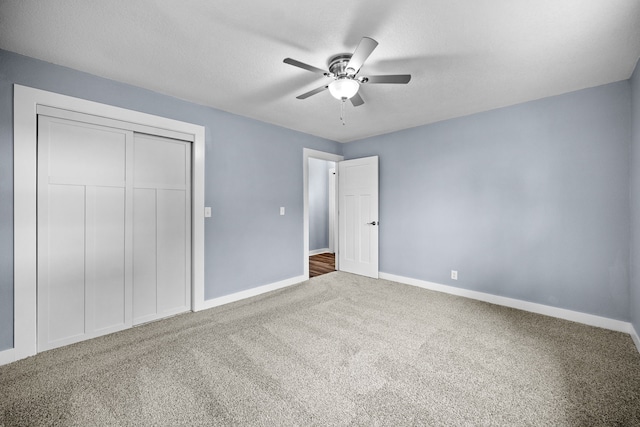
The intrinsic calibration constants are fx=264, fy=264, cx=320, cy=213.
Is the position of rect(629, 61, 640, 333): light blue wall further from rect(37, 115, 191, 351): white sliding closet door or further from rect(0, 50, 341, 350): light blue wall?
rect(37, 115, 191, 351): white sliding closet door

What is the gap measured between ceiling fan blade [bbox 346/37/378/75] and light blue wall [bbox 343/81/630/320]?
2.30m

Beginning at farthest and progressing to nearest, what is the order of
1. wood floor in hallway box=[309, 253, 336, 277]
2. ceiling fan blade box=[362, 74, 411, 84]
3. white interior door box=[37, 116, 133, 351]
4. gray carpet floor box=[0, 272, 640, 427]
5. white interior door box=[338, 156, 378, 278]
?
wood floor in hallway box=[309, 253, 336, 277] < white interior door box=[338, 156, 378, 278] < white interior door box=[37, 116, 133, 351] < ceiling fan blade box=[362, 74, 411, 84] < gray carpet floor box=[0, 272, 640, 427]

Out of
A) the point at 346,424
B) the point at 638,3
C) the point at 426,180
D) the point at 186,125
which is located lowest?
the point at 346,424

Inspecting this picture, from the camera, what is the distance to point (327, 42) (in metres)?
1.93

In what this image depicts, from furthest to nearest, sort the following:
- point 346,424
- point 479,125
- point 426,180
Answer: point 426,180 → point 479,125 → point 346,424

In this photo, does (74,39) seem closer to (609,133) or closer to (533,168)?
(533,168)

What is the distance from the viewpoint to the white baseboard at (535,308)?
8.49 feet

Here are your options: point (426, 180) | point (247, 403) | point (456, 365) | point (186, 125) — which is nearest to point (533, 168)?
point (426, 180)

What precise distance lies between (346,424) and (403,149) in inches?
145

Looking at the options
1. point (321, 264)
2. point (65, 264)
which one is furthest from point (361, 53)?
point (321, 264)

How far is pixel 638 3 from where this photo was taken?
61.3 inches

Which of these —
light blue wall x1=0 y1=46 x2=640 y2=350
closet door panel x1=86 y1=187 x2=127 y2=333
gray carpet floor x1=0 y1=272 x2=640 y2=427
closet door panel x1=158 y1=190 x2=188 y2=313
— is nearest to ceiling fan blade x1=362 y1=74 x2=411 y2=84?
light blue wall x1=0 y1=46 x2=640 y2=350

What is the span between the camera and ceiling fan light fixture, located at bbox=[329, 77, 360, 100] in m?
2.06

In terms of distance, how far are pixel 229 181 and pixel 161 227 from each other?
938mm
